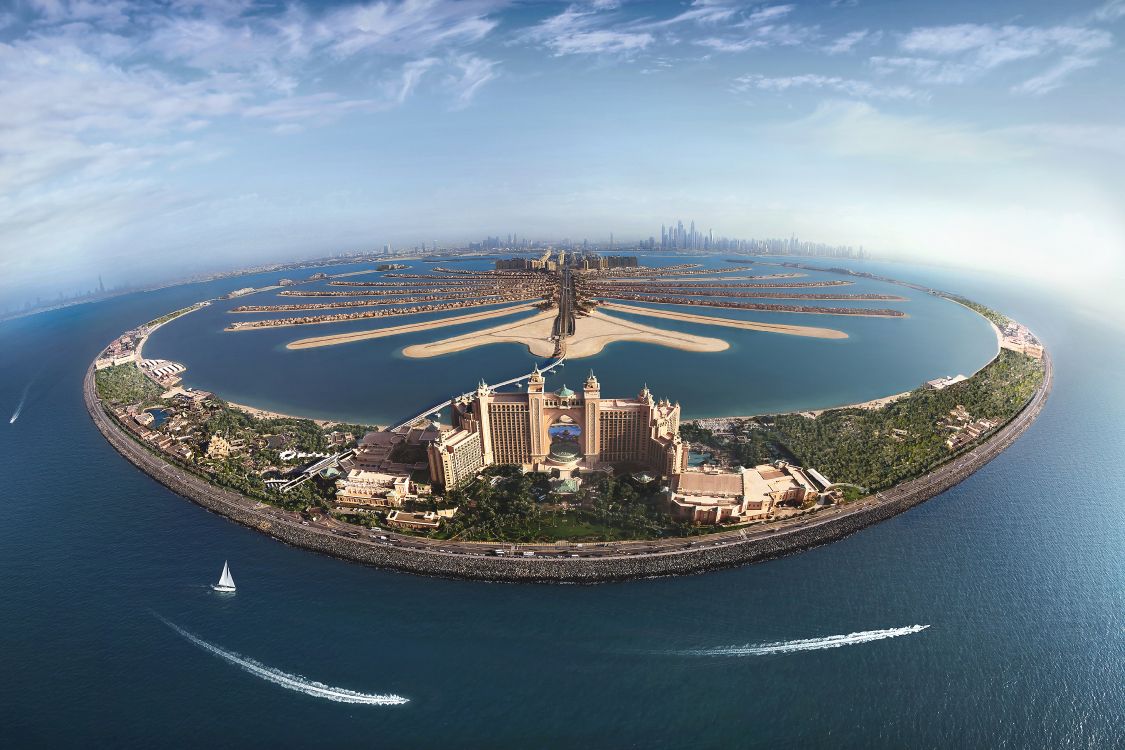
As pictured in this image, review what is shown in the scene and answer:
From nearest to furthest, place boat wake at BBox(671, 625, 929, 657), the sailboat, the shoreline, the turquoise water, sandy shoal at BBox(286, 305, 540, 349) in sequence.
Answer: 1. boat wake at BBox(671, 625, 929, 657)
2. the sailboat
3. the shoreline
4. the turquoise water
5. sandy shoal at BBox(286, 305, 540, 349)

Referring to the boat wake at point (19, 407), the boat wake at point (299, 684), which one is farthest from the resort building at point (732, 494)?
the boat wake at point (19, 407)

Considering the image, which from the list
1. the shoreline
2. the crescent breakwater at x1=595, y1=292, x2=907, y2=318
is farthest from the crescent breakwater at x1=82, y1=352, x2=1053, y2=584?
the crescent breakwater at x1=595, y1=292, x2=907, y2=318

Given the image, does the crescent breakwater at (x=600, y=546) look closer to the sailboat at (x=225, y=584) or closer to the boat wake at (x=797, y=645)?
the sailboat at (x=225, y=584)

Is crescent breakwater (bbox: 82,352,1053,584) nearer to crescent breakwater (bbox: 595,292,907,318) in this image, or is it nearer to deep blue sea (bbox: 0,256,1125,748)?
deep blue sea (bbox: 0,256,1125,748)

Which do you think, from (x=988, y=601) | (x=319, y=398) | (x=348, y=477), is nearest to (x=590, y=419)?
(x=348, y=477)

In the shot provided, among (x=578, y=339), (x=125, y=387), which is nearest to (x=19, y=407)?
(x=125, y=387)
